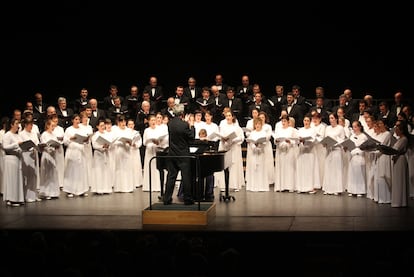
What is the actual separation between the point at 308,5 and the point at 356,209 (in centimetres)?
756

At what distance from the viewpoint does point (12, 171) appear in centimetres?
1313

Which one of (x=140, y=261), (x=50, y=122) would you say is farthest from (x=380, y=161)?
(x=140, y=261)

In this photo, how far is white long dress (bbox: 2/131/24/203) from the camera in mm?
13062

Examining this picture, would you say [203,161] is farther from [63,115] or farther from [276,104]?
[63,115]

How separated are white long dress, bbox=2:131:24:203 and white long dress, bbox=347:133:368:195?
20.8 feet

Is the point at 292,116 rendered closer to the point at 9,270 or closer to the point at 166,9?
→ the point at 166,9

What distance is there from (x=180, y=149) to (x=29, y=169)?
12.4ft

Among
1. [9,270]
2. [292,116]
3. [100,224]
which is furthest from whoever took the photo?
[292,116]

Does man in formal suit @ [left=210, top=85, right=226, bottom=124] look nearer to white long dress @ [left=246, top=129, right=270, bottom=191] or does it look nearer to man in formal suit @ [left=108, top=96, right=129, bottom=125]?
white long dress @ [left=246, top=129, right=270, bottom=191]

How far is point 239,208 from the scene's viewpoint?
12.4 m

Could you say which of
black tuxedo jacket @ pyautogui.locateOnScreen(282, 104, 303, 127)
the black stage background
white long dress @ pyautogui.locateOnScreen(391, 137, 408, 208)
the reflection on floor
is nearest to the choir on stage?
black tuxedo jacket @ pyautogui.locateOnScreen(282, 104, 303, 127)

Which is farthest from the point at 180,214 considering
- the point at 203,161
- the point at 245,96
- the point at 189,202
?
the point at 245,96

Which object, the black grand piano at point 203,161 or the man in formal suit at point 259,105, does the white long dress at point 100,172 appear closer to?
the black grand piano at point 203,161

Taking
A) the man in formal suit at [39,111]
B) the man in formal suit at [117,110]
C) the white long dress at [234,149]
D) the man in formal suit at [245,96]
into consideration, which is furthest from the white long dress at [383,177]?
the man in formal suit at [39,111]
